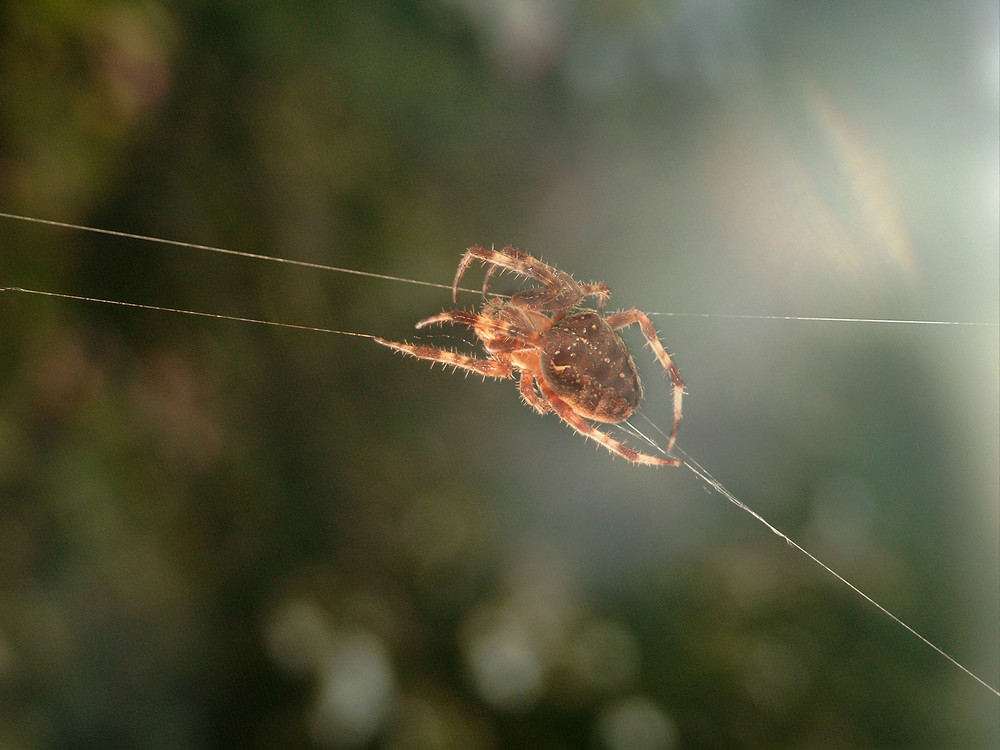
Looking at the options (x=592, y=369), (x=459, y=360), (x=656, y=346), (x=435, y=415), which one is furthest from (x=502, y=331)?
(x=435, y=415)

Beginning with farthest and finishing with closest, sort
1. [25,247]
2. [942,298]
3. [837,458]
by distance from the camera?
[837,458] < [25,247] < [942,298]

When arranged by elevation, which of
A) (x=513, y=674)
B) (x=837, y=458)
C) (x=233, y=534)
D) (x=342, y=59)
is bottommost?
(x=513, y=674)

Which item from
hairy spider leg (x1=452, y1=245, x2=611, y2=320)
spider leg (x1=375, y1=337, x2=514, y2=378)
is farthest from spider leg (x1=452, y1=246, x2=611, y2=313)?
spider leg (x1=375, y1=337, x2=514, y2=378)

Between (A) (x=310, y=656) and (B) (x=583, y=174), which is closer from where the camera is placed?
(A) (x=310, y=656)

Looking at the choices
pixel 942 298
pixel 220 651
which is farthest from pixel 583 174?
pixel 220 651

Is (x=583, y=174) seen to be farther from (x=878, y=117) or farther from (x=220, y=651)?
(x=220, y=651)

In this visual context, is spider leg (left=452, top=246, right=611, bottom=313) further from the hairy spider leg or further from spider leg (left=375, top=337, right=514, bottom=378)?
spider leg (left=375, top=337, right=514, bottom=378)

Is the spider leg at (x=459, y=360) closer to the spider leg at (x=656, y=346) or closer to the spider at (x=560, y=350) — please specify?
the spider at (x=560, y=350)

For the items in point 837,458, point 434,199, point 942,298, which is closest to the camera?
point 942,298

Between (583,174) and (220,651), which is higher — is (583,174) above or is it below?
above
